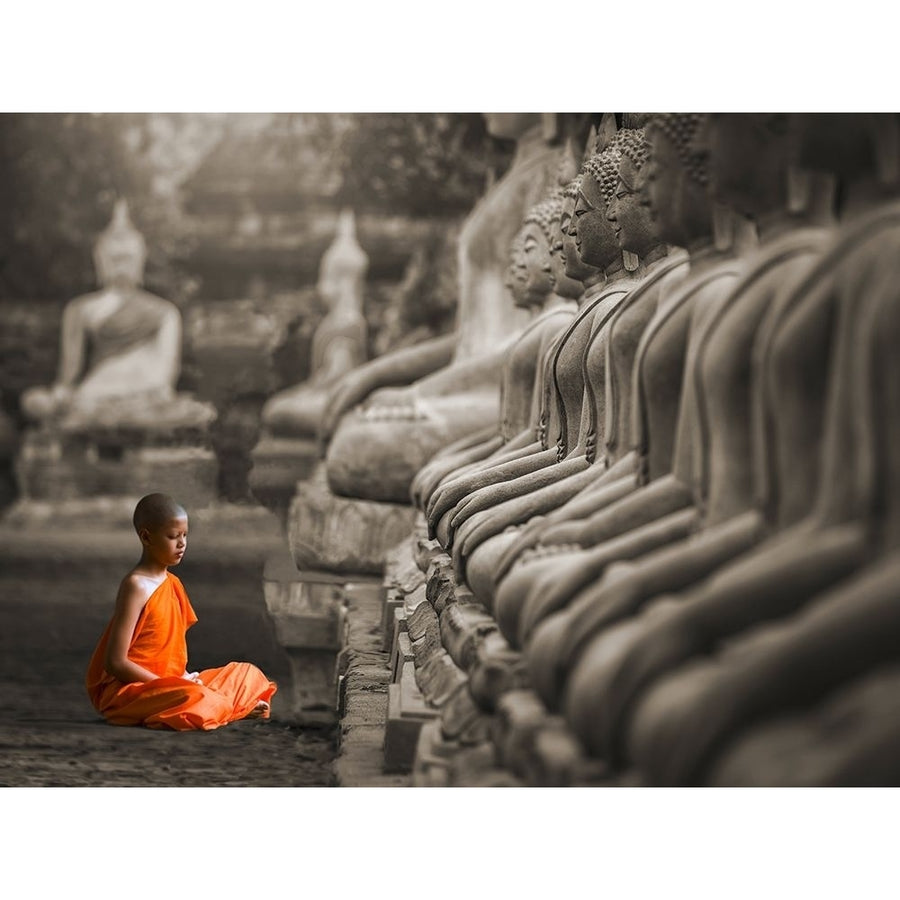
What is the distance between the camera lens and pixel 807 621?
94.1 inches

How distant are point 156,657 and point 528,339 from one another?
189cm

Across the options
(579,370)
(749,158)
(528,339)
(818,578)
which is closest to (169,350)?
(528,339)

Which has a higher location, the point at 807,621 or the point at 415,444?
the point at 807,621

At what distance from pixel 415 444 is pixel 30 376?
2.79 metres

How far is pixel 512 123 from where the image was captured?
7352mm

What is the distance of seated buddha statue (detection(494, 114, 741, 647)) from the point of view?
126 inches

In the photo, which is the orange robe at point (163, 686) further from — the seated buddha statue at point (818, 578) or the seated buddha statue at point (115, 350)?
the seated buddha statue at point (115, 350)

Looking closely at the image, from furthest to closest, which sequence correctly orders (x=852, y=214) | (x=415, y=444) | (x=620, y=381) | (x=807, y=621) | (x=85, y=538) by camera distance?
(x=85, y=538), (x=415, y=444), (x=620, y=381), (x=852, y=214), (x=807, y=621)

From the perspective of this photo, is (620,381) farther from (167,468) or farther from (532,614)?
(167,468)

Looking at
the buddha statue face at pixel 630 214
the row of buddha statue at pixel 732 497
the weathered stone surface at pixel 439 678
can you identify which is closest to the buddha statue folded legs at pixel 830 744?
the row of buddha statue at pixel 732 497

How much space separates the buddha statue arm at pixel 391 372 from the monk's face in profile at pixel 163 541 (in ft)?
12.1

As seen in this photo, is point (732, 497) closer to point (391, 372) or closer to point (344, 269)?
point (391, 372)

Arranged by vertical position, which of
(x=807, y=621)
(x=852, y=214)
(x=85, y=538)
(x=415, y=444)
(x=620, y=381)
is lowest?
(x=85, y=538)

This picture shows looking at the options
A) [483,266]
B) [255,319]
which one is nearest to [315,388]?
[255,319]
